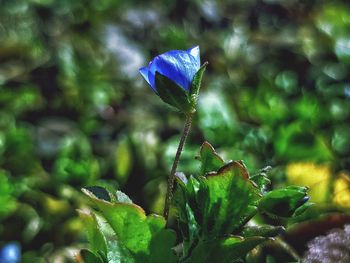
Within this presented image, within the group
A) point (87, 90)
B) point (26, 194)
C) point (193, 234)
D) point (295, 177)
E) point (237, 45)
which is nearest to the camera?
point (193, 234)

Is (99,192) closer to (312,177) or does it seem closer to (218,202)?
(218,202)

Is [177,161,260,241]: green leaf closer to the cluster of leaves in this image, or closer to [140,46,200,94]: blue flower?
the cluster of leaves

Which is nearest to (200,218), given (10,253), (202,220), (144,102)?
(202,220)

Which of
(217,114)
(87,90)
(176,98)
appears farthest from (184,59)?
(87,90)

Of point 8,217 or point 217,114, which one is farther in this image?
point 217,114

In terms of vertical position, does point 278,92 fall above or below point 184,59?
below

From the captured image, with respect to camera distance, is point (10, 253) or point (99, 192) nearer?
point (99, 192)

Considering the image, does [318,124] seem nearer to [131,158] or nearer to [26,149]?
[131,158]
